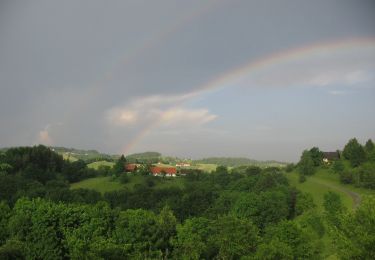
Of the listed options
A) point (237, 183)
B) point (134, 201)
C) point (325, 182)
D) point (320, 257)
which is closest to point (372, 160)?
point (325, 182)

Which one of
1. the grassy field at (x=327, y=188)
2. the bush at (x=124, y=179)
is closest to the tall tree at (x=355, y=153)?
the grassy field at (x=327, y=188)

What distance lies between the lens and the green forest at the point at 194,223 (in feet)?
125

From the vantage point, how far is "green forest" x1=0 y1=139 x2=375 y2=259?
38.1 metres

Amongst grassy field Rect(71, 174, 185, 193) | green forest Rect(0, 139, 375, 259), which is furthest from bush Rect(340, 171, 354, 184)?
grassy field Rect(71, 174, 185, 193)

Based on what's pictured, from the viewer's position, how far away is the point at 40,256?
163 feet

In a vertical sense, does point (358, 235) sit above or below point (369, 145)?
below

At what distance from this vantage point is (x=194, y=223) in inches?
2574

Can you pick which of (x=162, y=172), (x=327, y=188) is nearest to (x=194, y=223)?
(x=327, y=188)

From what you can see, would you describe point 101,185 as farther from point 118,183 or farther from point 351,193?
point 351,193

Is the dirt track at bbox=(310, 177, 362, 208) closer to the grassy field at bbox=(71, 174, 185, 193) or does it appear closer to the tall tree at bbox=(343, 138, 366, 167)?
the tall tree at bbox=(343, 138, 366, 167)

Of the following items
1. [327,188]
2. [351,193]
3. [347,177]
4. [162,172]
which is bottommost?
[351,193]

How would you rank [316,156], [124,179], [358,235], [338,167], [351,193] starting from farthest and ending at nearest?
1. [316,156]
2. [124,179]
3. [338,167]
4. [351,193]
5. [358,235]

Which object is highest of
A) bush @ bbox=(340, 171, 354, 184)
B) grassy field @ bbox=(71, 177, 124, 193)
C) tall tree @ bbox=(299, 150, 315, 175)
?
tall tree @ bbox=(299, 150, 315, 175)

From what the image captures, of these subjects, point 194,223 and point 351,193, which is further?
point 351,193
